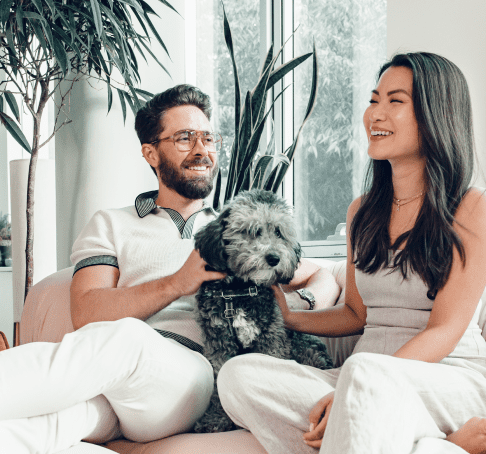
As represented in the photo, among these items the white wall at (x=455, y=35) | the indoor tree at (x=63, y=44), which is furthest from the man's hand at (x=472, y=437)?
the indoor tree at (x=63, y=44)

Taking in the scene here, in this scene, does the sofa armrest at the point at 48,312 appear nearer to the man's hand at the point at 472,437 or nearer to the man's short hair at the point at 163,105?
the man's short hair at the point at 163,105

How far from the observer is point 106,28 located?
109 inches

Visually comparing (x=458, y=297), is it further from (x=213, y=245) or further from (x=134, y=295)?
(x=134, y=295)

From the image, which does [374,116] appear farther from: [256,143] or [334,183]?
[334,183]

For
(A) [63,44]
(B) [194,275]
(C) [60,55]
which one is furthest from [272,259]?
(A) [63,44]

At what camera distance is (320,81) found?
3.43 metres

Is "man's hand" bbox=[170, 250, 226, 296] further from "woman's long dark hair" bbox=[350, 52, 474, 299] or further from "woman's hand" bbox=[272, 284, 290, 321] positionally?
"woman's long dark hair" bbox=[350, 52, 474, 299]

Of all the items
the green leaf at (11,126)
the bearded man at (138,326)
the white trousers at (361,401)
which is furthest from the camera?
the green leaf at (11,126)

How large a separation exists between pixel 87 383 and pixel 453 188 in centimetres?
104

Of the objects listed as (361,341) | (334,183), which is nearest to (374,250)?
(361,341)

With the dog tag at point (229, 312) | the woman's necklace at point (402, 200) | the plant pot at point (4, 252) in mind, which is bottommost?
the plant pot at point (4, 252)

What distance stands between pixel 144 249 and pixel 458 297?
99cm

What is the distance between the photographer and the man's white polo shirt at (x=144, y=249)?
178 cm

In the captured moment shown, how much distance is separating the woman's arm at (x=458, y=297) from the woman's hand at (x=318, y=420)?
9.1 inches
